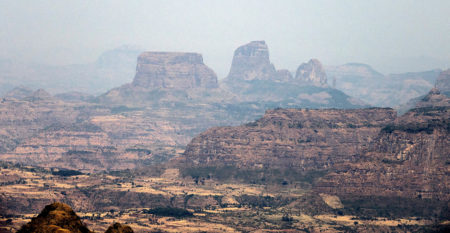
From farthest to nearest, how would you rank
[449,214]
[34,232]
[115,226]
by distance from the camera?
[449,214] < [115,226] < [34,232]

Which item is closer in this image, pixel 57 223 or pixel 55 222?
pixel 55 222

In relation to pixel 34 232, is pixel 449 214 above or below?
below

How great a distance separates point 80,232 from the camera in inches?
4446

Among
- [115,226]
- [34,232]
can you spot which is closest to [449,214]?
[115,226]

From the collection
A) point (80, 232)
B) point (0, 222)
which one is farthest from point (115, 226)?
point (0, 222)

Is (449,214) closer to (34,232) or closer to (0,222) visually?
(0,222)

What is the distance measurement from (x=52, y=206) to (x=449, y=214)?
115 metres

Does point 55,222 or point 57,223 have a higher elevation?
point 55,222

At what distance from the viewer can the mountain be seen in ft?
356

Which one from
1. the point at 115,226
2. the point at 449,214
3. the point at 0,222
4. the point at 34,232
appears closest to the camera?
the point at 34,232

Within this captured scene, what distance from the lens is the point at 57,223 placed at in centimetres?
11144

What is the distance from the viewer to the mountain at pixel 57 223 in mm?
108562

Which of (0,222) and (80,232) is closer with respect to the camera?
(80,232)

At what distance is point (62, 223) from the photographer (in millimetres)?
112188
